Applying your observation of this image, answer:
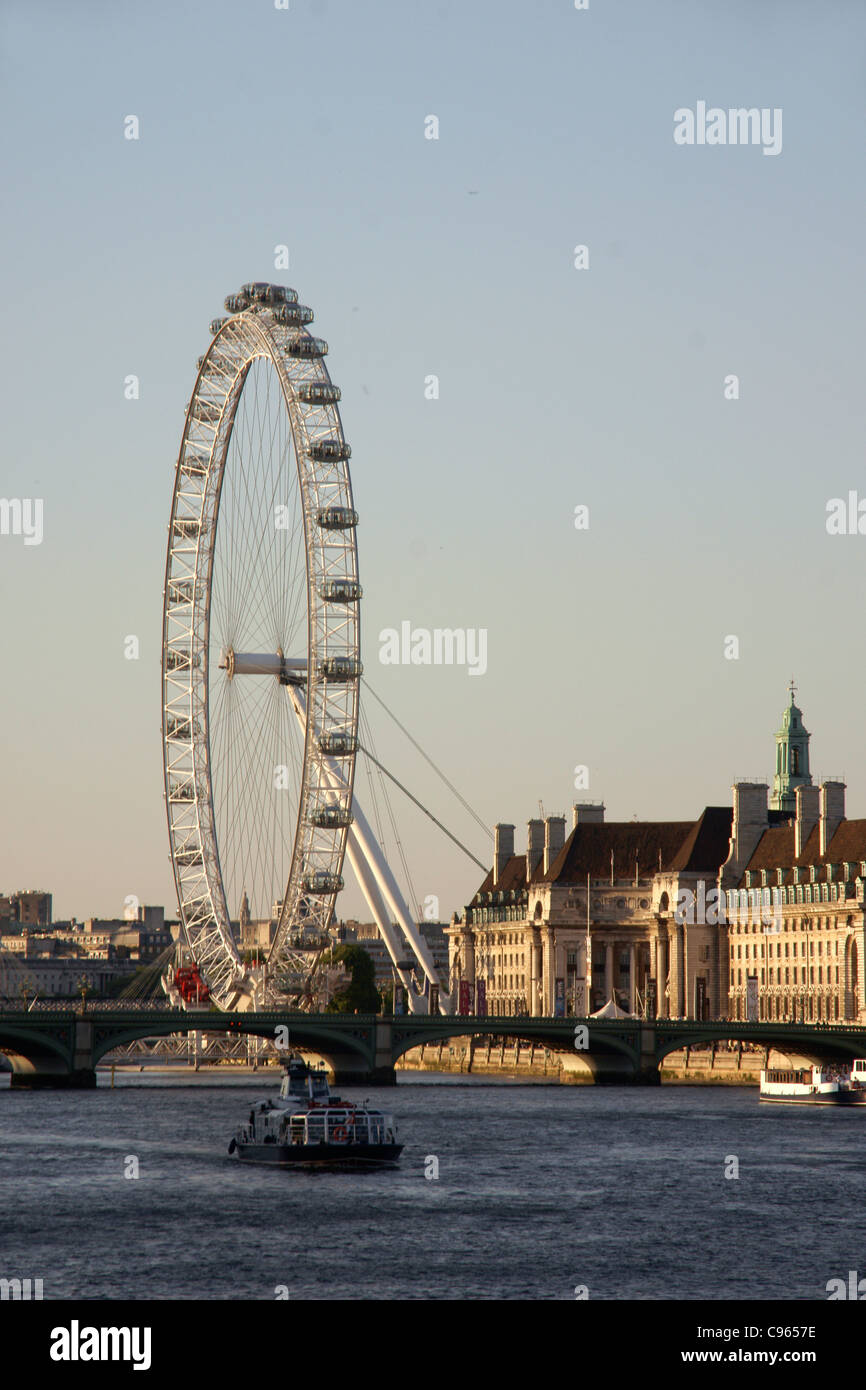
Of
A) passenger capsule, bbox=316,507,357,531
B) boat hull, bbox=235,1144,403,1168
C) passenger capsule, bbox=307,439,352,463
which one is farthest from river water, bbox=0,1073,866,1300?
passenger capsule, bbox=307,439,352,463

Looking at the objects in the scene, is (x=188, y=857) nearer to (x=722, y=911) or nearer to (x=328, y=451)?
(x=328, y=451)

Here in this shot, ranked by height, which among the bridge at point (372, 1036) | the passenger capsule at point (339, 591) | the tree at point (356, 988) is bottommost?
the bridge at point (372, 1036)

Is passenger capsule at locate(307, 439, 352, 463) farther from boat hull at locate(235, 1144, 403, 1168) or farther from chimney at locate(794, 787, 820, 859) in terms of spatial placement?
chimney at locate(794, 787, 820, 859)

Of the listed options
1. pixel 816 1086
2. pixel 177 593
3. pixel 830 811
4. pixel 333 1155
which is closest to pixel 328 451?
pixel 177 593

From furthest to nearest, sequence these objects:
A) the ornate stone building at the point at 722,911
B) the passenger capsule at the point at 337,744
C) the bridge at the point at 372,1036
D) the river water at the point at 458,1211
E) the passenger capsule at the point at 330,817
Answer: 1. the ornate stone building at the point at 722,911
2. the passenger capsule at the point at 330,817
3. the passenger capsule at the point at 337,744
4. the bridge at the point at 372,1036
5. the river water at the point at 458,1211

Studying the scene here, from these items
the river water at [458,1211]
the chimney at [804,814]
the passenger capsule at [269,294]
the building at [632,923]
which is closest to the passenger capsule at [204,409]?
the passenger capsule at [269,294]

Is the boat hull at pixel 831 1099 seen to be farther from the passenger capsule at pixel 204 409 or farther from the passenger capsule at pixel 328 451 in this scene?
the passenger capsule at pixel 204 409
